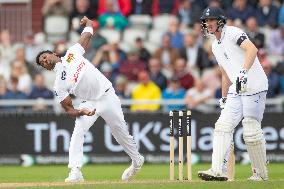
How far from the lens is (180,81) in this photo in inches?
797

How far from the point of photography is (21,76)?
21.1 m

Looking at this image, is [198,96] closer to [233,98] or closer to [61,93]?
[61,93]

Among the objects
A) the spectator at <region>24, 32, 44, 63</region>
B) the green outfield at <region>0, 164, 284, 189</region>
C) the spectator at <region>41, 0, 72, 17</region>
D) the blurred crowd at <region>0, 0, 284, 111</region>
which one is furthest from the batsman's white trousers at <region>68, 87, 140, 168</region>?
the spectator at <region>41, 0, 72, 17</region>

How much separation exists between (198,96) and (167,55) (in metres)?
1.79

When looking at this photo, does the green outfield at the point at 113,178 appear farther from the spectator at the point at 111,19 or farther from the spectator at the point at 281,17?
the spectator at the point at 111,19

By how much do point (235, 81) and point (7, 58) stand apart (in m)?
10.8

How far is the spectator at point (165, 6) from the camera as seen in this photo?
74.0 ft

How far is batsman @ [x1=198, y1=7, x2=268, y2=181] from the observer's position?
12453mm

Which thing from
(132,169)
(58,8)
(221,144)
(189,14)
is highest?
(58,8)

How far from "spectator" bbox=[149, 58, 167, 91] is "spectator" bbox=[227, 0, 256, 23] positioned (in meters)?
2.09

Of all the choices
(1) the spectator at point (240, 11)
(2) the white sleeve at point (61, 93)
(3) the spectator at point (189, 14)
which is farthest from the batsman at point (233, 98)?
(3) the spectator at point (189, 14)

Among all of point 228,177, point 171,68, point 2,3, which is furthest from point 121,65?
point 228,177

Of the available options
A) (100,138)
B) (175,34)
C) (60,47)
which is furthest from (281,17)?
(100,138)

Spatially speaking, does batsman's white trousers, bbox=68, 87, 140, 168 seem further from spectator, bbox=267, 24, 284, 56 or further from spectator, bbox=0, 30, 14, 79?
spectator, bbox=0, 30, 14, 79
